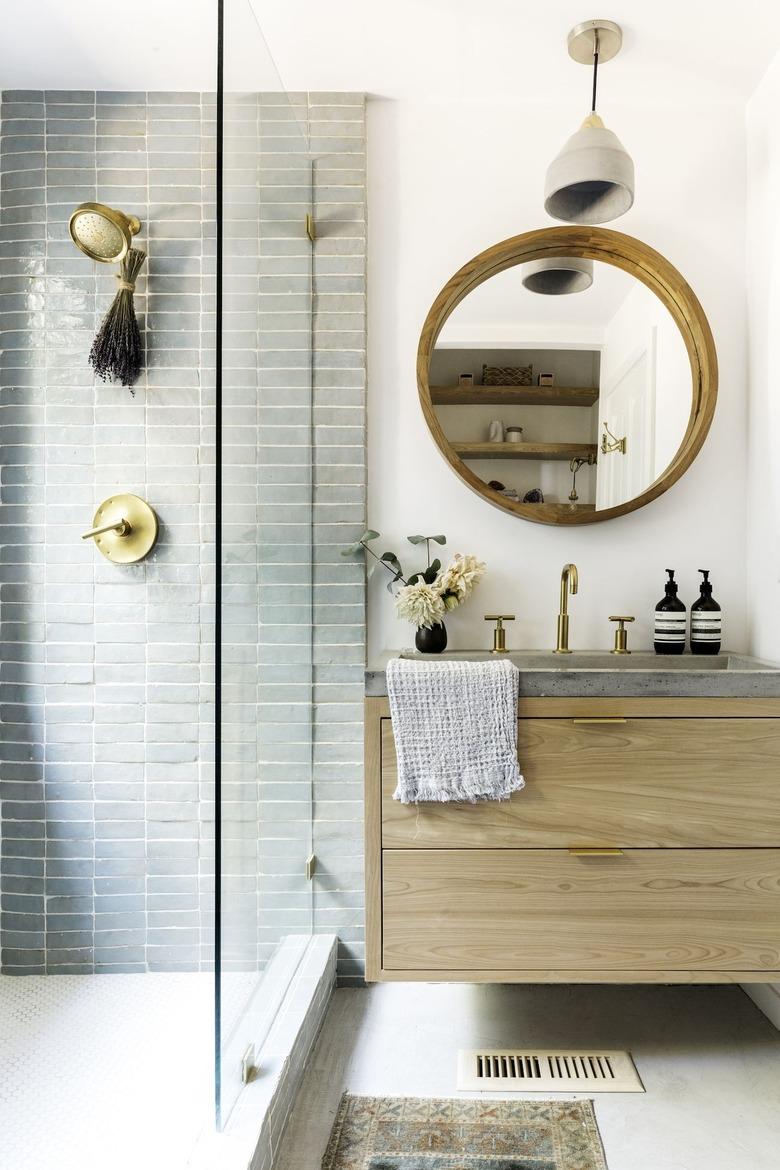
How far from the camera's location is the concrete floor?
1.46 m

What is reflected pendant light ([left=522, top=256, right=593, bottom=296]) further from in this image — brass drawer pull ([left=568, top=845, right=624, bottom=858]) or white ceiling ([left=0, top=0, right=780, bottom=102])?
brass drawer pull ([left=568, top=845, right=624, bottom=858])

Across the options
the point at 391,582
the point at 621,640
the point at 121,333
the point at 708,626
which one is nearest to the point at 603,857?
the point at 621,640

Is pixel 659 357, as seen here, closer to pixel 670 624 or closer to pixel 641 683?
pixel 670 624

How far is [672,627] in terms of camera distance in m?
1.99

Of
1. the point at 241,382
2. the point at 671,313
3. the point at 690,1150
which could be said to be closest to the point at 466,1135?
the point at 690,1150

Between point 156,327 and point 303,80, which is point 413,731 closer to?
point 156,327

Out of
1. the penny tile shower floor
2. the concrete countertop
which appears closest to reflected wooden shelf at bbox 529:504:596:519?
the concrete countertop

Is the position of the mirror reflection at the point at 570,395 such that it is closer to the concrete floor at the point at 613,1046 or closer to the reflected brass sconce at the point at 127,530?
the reflected brass sconce at the point at 127,530

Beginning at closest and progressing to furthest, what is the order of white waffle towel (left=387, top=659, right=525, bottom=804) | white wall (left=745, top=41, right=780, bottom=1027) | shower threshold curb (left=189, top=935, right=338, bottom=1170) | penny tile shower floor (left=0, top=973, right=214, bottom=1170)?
1. shower threshold curb (left=189, top=935, right=338, bottom=1170)
2. penny tile shower floor (left=0, top=973, right=214, bottom=1170)
3. white waffle towel (left=387, top=659, right=525, bottom=804)
4. white wall (left=745, top=41, right=780, bottom=1027)

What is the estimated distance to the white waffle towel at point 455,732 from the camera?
1608 mm

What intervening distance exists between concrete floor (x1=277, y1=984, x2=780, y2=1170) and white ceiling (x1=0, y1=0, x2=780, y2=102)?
2154mm

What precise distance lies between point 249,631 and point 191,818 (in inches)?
37.6

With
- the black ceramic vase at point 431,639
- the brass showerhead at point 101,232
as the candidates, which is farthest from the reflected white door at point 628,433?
the brass showerhead at point 101,232

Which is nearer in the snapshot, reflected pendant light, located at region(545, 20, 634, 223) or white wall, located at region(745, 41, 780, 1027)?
reflected pendant light, located at region(545, 20, 634, 223)
